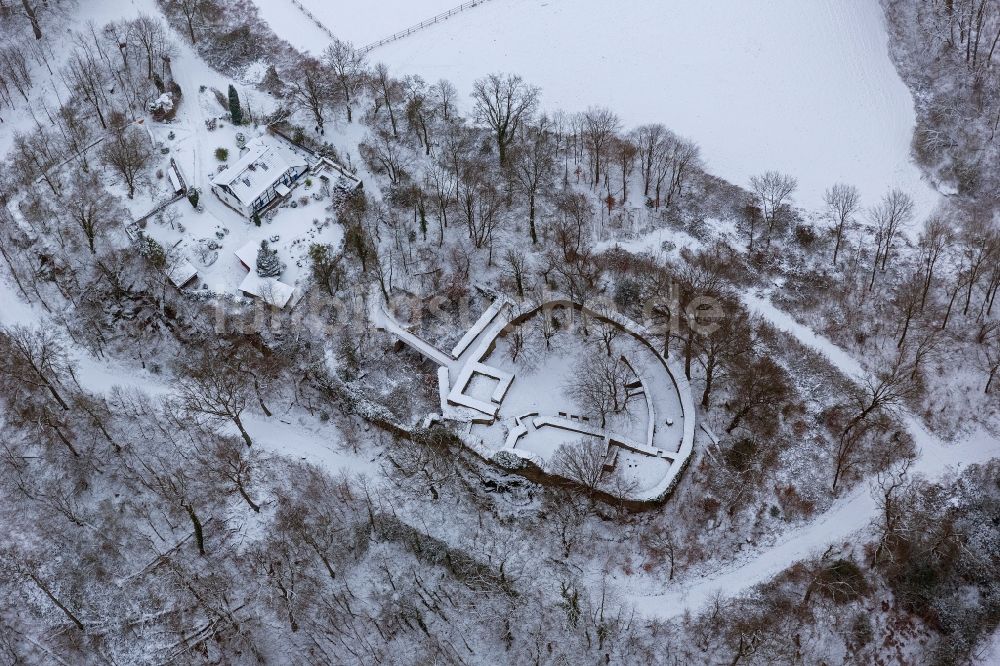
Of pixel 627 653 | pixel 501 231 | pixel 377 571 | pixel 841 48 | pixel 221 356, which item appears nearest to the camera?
pixel 627 653

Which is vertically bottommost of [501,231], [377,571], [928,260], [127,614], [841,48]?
[127,614]

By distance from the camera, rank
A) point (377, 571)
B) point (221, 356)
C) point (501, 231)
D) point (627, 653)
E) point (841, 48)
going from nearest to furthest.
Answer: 1. point (627, 653)
2. point (377, 571)
3. point (221, 356)
4. point (501, 231)
5. point (841, 48)

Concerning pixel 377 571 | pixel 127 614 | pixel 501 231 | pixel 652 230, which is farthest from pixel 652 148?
pixel 127 614

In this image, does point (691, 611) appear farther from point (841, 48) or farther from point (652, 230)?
point (841, 48)

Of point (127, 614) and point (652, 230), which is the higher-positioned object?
point (652, 230)

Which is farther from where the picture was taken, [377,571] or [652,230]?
[652,230]

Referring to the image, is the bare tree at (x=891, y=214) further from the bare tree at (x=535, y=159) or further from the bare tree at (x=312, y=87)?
the bare tree at (x=312, y=87)

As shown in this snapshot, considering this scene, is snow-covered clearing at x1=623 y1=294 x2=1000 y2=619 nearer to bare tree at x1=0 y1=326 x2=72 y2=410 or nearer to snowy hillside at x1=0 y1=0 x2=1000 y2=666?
snowy hillside at x1=0 y1=0 x2=1000 y2=666
